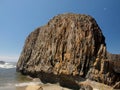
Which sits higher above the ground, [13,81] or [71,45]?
[71,45]

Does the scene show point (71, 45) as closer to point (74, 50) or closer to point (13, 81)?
point (74, 50)

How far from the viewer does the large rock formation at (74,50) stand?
78.6 feet

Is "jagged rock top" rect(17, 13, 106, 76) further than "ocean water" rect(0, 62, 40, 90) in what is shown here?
No

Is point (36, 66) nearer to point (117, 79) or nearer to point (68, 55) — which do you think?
point (68, 55)

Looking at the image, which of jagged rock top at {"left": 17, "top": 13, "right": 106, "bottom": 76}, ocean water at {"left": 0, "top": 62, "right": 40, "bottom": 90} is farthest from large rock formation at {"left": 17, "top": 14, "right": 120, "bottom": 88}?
ocean water at {"left": 0, "top": 62, "right": 40, "bottom": 90}

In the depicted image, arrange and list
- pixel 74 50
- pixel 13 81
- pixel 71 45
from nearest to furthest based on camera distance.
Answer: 1. pixel 74 50
2. pixel 71 45
3. pixel 13 81

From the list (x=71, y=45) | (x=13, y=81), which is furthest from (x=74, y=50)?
(x=13, y=81)

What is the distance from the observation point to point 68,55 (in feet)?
88.6

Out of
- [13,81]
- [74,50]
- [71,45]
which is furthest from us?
[13,81]

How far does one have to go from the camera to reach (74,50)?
26.6m

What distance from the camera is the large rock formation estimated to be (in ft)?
78.6

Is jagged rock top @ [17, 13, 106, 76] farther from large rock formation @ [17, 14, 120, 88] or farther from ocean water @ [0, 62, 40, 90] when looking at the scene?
ocean water @ [0, 62, 40, 90]

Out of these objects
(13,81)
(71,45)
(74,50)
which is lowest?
(13,81)

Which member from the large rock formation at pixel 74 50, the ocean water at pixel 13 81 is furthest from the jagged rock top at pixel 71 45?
the ocean water at pixel 13 81
